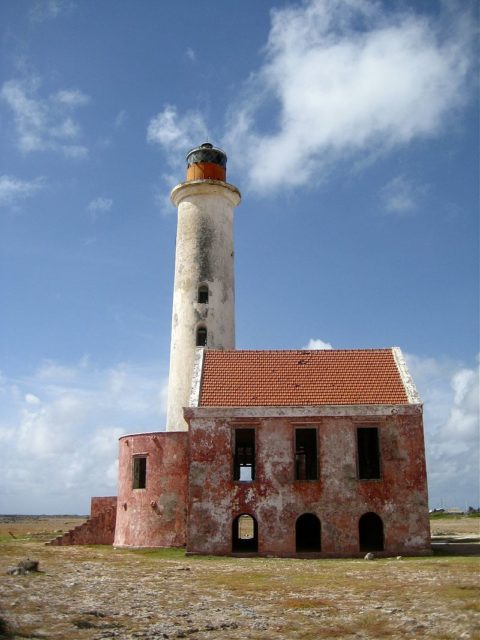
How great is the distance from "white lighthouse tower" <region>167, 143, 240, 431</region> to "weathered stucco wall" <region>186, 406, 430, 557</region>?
18.4 ft

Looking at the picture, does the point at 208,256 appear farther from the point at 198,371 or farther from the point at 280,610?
the point at 280,610

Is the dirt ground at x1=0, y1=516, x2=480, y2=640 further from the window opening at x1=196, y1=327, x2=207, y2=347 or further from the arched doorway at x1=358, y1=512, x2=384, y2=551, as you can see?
the window opening at x1=196, y1=327, x2=207, y2=347

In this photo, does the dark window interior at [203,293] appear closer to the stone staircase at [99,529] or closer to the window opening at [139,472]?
the window opening at [139,472]

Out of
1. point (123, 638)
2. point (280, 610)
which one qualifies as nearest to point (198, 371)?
point (280, 610)

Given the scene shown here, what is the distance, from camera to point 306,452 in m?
25.8

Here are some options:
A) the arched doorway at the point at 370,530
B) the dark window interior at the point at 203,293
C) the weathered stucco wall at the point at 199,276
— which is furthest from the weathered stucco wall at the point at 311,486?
the dark window interior at the point at 203,293

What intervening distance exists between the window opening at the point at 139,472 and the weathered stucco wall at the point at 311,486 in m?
3.58

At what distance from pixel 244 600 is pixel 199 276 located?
56.7 ft

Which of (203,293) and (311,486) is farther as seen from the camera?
(203,293)

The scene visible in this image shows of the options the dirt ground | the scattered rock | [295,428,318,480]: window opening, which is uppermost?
[295,428,318,480]: window opening

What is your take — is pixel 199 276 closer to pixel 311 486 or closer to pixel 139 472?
pixel 139 472

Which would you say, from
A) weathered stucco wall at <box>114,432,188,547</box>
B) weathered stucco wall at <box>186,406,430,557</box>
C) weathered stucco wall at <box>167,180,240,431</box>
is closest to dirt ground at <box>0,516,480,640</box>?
weathered stucco wall at <box>186,406,430,557</box>

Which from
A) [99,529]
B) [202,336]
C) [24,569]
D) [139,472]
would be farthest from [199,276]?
[24,569]

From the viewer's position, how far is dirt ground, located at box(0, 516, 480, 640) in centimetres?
978
